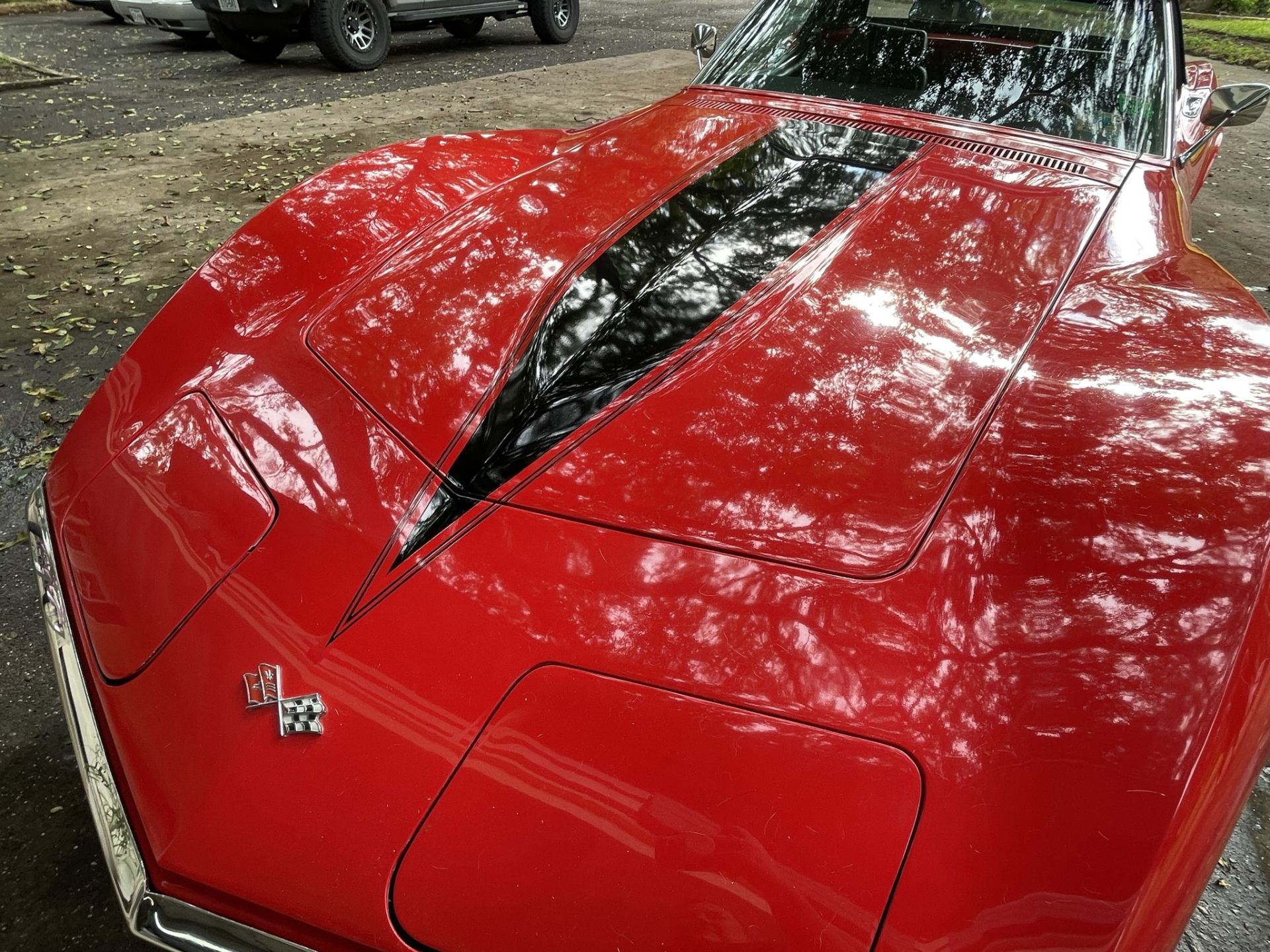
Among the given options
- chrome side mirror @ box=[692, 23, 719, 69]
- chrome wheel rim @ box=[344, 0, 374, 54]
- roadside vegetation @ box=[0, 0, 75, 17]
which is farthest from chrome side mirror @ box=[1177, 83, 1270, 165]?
roadside vegetation @ box=[0, 0, 75, 17]

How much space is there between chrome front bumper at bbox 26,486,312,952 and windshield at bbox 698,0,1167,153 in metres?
1.98

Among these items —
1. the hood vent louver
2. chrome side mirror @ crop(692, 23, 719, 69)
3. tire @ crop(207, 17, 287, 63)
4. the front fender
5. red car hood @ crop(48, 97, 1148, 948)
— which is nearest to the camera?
red car hood @ crop(48, 97, 1148, 948)

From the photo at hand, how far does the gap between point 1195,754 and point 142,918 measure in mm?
1076

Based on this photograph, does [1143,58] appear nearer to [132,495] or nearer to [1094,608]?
[1094,608]

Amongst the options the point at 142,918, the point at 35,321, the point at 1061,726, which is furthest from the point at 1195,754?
the point at 35,321

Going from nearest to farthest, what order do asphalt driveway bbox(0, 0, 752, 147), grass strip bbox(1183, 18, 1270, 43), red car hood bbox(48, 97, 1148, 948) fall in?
red car hood bbox(48, 97, 1148, 948)
asphalt driveway bbox(0, 0, 752, 147)
grass strip bbox(1183, 18, 1270, 43)

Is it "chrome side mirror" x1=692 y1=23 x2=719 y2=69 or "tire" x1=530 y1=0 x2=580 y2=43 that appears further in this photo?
"tire" x1=530 y1=0 x2=580 y2=43

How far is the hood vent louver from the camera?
74.2 inches

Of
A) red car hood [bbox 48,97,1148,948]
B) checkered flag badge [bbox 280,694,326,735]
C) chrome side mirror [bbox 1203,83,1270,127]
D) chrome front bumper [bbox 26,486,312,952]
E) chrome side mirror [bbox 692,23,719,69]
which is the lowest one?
chrome front bumper [bbox 26,486,312,952]

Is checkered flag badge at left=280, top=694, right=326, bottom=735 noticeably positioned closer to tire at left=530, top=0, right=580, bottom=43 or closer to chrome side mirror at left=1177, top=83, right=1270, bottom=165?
chrome side mirror at left=1177, top=83, right=1270, bottom=165

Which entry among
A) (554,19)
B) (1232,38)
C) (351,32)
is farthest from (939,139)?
(1232,38)

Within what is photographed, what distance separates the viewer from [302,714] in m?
0.98

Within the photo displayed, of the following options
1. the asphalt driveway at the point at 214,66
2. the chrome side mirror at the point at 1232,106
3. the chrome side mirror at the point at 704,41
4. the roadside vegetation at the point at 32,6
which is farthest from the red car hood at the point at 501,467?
the roadside vegetation at the point at 32,6

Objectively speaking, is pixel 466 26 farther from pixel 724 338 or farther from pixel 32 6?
pixel 724 338
